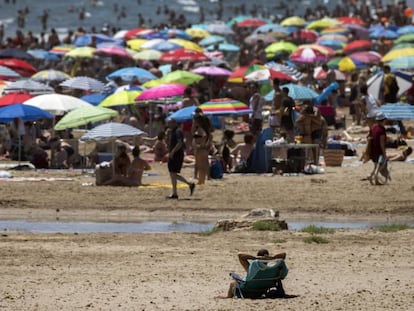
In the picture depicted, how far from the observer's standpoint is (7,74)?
30.2m

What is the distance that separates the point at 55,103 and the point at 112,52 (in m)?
15.7

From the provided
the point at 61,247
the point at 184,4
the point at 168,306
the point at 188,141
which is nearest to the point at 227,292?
the point at 168,306

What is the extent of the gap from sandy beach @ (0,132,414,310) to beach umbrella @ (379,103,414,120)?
1214 millimetres

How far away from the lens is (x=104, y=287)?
34.7 feet

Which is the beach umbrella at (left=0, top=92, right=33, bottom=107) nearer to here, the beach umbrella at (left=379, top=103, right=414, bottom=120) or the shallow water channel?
the beach umbrella at (left=379, top=103, right=414, bottom=120)

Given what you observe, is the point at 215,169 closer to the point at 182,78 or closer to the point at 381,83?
the point at 381,83

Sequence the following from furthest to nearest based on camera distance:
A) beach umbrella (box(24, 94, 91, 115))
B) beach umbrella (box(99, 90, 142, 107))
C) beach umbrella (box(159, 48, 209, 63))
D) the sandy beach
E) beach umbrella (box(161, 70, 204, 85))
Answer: beach umbrella (box(159, 48, 209, 63)) → beach umbrella (box(161, 70, 204, 85)) → beach umbrella (box(99, 90, 142, 107)) → beach umbrella (box(24, 94, 91, 115)) → the sandy beach

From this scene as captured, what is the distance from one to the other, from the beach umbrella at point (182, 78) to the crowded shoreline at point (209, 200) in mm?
1053

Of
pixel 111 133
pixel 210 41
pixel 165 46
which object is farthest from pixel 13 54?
pixel 111 133

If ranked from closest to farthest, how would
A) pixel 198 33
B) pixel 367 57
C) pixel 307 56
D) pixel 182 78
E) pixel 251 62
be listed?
pixel 182 78 < pixel 251 62 < pixel 307 56 < pixel 367 57 < pixel 198 33

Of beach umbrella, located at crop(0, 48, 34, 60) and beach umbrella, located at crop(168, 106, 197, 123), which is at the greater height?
beach umbrella, located at crop(168, 106, 197, 123)

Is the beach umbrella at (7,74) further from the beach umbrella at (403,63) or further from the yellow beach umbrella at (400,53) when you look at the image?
the yellow beach umbrella at (400,53)

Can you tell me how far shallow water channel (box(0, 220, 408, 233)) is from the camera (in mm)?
15031

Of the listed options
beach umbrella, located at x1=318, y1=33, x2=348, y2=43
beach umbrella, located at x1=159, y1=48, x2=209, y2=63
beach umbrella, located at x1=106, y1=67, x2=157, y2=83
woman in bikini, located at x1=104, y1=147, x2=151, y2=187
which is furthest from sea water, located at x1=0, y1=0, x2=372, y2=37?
woman in bikini, located at x1=104, y1=147, x2=151, y2=187
